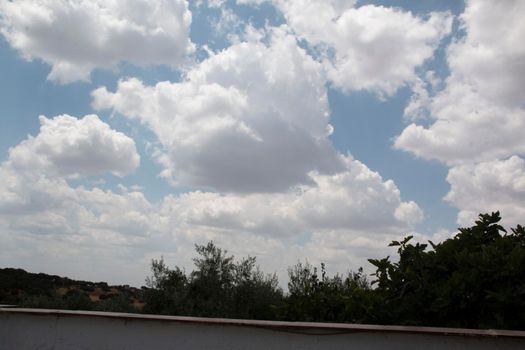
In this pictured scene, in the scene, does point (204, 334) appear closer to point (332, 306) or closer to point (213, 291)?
point (332, 306)

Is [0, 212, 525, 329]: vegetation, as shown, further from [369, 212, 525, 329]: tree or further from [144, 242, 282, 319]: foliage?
[144, 242, 282, 319]: foliage

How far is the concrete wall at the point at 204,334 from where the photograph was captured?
13.9 ft

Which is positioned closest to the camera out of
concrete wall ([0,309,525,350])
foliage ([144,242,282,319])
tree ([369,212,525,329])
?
concrete wall ([0,309,525,350])

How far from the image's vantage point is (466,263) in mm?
5410

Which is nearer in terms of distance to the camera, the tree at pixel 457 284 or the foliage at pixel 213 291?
the tree at pixel 457 284

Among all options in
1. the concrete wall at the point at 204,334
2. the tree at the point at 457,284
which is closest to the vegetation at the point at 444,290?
the tree at the point at 457,284

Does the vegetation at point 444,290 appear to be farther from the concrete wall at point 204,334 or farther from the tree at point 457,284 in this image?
the concrete wall at point 204,334

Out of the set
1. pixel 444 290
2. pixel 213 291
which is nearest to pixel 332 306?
pixel 444 290

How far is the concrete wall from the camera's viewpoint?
4.24m

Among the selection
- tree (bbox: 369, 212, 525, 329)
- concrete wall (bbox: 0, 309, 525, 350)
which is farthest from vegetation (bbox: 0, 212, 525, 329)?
concrete wall (bbox: 0, 309, 525, 350)

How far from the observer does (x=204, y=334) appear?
4895mm

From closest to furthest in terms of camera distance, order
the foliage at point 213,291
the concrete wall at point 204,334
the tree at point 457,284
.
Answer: the concrete wall at point 204,334 < the tree at point 457,284 < the foliage at point 213,291

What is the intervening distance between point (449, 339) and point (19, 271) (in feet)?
111

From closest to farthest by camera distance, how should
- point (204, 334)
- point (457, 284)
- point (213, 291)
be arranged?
point (204, 334) → point (457, 284) → point (213, 291)
